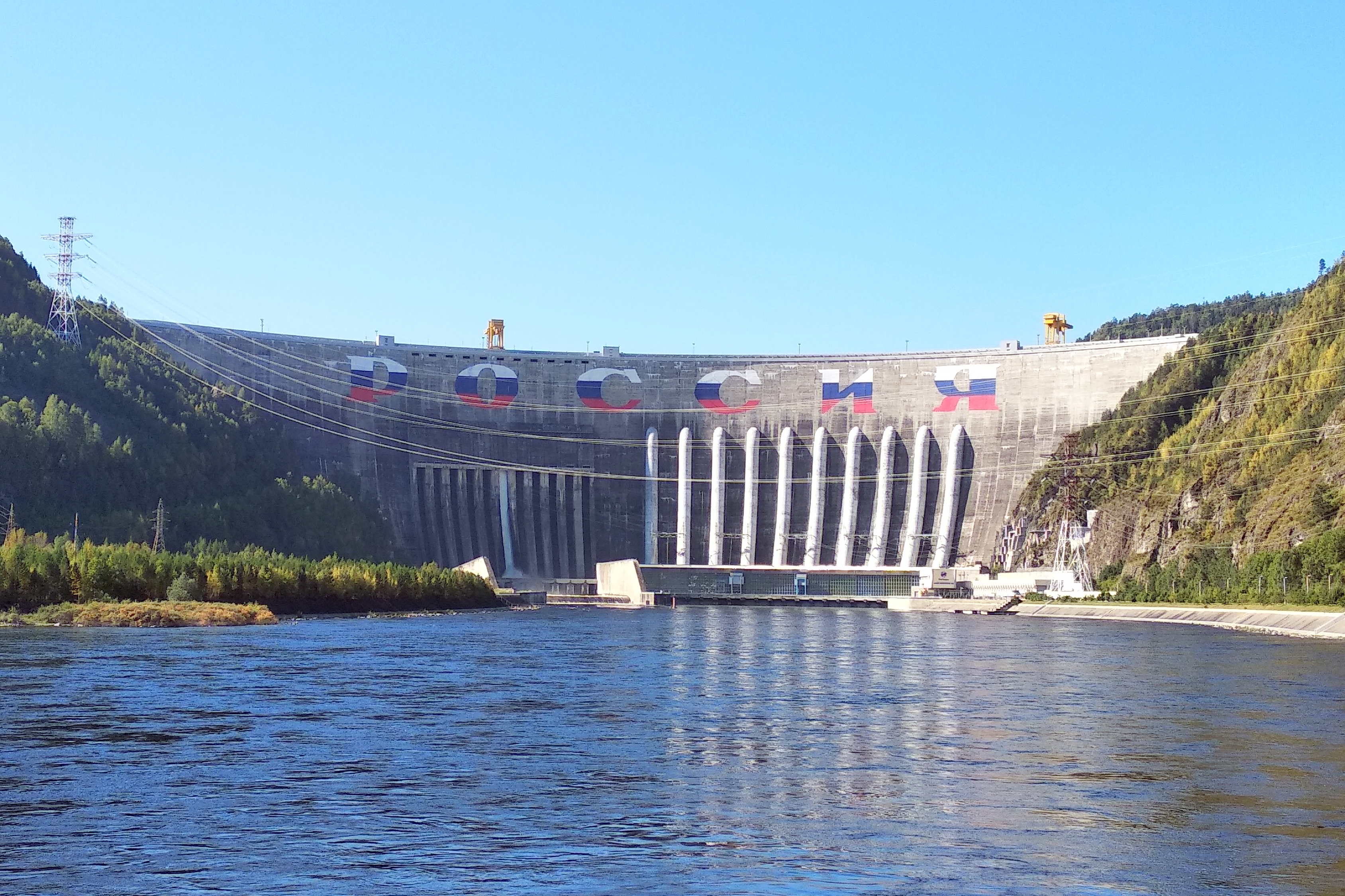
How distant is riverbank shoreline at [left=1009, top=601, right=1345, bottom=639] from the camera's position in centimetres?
8275

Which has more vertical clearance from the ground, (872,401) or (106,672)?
(872,401)

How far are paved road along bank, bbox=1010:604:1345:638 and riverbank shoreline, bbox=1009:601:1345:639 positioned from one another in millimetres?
42

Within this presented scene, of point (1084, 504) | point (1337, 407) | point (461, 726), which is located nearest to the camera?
point (461, 726)

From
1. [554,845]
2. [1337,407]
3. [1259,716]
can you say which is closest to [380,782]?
[554,845]

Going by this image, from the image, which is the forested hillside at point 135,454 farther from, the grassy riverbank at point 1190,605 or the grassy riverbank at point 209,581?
the grassy riverbank at point 1190,605

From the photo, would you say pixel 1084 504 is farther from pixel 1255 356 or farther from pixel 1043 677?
pixel 1043 677

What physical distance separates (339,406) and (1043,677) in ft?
418

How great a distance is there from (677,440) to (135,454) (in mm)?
64368

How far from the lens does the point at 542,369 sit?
177875 millimetres

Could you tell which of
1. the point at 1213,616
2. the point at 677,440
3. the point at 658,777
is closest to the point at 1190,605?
the point at 1213,616

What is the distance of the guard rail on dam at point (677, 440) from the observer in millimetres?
168000

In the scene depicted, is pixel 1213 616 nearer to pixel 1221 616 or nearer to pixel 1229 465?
pixel 1221 616

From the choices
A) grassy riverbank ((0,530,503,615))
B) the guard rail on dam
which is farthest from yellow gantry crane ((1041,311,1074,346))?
grassy riverbank ((0,530,503,615))

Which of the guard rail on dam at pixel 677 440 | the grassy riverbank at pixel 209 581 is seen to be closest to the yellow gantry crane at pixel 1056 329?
the guard rail on dam at pixel 677 440
